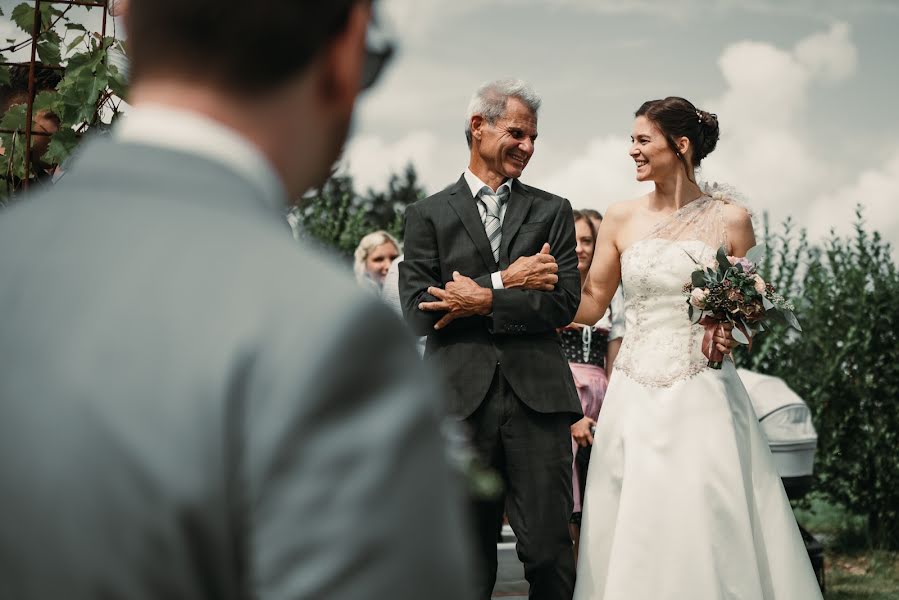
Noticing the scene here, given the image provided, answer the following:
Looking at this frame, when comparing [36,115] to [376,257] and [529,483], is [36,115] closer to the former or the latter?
[529,483]

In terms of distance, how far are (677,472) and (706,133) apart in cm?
174

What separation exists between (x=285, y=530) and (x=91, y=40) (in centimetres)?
346

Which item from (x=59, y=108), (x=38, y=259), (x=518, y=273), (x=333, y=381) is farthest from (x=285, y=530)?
(x=518, y=273)

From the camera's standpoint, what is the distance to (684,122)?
5.63 metres

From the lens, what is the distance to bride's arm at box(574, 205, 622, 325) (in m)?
5.71

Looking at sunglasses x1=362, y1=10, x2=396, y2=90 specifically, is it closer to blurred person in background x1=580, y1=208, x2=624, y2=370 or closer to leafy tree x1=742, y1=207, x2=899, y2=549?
blurred person in background x1=580, y1=208, x2=624, y2=370

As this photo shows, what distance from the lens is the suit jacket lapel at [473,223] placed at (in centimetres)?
500

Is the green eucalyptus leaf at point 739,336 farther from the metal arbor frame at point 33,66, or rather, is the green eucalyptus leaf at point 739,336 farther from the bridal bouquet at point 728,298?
the metal arbor frame at point 33,66

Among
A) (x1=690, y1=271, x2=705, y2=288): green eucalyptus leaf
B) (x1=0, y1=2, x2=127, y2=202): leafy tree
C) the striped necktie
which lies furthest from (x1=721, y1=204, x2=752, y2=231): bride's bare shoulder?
(x1=0, y1=2, x2=127, y2=202): leafy tree

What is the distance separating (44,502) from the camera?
75cm

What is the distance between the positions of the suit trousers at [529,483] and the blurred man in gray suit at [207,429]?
401 centimetres

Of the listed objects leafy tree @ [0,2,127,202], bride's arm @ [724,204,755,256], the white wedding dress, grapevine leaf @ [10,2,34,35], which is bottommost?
the white wedding dress

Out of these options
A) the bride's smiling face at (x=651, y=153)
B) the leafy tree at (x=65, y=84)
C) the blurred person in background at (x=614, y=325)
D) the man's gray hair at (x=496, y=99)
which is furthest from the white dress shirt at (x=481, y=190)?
the blurred person in background at (x=614, y=325)

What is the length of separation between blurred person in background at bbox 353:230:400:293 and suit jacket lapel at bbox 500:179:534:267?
3831mm
